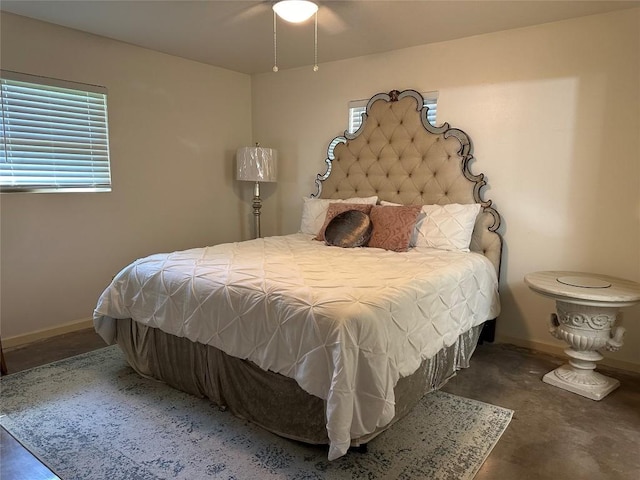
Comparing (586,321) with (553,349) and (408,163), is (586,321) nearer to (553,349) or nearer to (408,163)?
(553,349)

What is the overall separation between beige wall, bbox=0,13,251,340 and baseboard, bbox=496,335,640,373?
2919 millimetres

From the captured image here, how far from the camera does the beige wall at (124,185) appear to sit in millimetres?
3131

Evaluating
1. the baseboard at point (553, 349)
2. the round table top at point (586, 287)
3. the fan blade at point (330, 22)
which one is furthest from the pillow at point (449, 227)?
the fan blade at point (330, 22)

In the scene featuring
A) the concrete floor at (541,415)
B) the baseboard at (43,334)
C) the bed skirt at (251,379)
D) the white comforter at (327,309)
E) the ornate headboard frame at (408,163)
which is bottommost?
the concrete floor at (541,415)

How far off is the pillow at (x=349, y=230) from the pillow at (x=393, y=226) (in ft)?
0.21

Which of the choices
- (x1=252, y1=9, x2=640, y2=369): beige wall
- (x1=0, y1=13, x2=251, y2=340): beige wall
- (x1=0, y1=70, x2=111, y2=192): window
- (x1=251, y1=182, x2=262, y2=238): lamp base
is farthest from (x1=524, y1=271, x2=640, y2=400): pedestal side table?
(x1=0, y1=70, x2=111, y2=192): window

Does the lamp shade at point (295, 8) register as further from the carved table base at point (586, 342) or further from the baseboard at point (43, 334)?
the baseboard at point (43, 334)

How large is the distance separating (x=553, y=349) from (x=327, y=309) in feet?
7.26

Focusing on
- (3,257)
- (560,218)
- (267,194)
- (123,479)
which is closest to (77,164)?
(3,257)

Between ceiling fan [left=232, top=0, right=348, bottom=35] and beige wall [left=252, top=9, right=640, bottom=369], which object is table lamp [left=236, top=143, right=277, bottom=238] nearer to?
beige wall [left=252, top=9, right=640, bottom=369]

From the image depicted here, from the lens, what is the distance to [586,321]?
98.3 inches

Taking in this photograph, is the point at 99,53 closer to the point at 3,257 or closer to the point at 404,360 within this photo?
the point at 3,257

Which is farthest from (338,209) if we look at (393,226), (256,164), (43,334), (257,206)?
(43,334)

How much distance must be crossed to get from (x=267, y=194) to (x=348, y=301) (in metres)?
3.14
